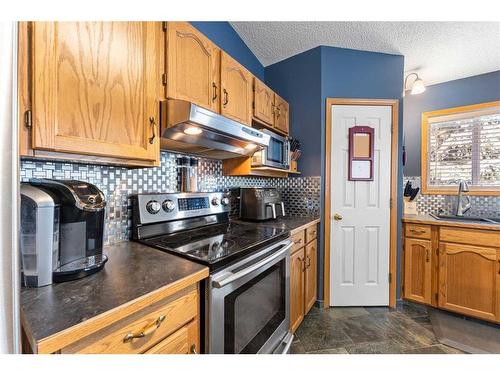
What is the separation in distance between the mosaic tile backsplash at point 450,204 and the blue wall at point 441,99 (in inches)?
12.0

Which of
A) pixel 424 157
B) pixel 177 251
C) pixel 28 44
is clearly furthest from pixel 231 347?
pixel 424 157

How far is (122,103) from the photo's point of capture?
88cm

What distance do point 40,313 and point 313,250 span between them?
6.20 ft

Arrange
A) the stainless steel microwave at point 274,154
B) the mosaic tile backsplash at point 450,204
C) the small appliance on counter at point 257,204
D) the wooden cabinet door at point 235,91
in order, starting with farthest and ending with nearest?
the mosaic tile backsplash at point 450,204, the small appliance on counter at point 257,204, the stainless steel microwave at point 274,154, the wooden cabinet door at point 235,91

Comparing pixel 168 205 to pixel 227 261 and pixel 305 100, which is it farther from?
pixel 305 100

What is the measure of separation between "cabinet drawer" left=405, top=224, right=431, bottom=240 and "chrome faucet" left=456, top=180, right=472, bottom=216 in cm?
64

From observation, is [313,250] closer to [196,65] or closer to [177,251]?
[177,251]

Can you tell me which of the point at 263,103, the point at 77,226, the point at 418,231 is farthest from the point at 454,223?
the point at 77,226

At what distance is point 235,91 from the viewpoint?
1521 millimetres

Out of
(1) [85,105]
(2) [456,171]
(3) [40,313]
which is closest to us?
(3) [40,313]

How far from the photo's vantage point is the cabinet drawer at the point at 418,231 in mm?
2080

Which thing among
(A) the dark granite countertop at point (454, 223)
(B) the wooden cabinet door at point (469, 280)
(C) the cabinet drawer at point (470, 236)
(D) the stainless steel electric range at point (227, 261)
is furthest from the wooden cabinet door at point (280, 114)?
(B) the wooden cabinet door at point (469, 280)

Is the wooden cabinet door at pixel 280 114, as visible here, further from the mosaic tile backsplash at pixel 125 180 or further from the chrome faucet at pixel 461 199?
the chrome faucet at pixel 461 199

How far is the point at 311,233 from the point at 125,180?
155 centimetres
